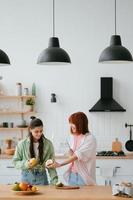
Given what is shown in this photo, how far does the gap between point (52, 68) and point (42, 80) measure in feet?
0.86

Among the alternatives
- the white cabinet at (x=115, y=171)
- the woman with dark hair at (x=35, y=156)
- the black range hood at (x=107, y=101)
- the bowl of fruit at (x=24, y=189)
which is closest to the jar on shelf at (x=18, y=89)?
the black range hood at (x=107, y=101)

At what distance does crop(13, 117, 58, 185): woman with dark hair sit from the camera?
5.75m

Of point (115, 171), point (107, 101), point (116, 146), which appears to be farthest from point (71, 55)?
point (115, 171)

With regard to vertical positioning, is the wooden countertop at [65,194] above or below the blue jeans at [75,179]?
below

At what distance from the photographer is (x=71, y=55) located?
28.5ft

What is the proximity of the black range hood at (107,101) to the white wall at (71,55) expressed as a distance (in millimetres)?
125

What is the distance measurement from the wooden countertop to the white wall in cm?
335

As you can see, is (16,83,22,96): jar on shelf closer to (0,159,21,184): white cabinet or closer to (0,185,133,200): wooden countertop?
(0,159,21,184): white cabinet

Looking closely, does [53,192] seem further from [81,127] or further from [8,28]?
[8,28]

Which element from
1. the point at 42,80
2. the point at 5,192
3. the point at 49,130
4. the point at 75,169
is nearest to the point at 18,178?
the point at 49,130

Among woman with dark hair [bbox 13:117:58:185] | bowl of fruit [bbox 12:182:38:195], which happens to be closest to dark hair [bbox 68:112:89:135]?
woman with dark hair [bbox 13:117:58:185]

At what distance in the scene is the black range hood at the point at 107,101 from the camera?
8.41 meters

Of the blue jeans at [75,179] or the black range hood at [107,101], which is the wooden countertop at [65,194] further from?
the black range hood at [107,101]

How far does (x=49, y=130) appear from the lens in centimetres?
866
